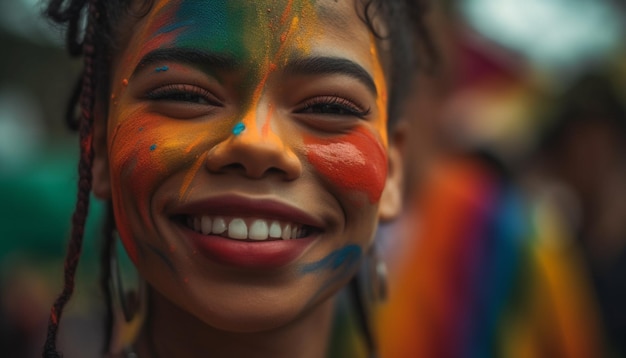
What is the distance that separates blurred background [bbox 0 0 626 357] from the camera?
2854mm

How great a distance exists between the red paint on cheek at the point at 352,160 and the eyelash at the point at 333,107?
43 mm

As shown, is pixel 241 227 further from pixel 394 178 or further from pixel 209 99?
pixel 394 178

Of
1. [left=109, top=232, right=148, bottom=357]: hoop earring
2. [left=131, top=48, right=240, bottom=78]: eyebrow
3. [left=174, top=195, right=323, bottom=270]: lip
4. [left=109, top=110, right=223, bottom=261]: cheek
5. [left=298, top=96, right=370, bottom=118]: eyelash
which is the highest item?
[left=131, top=48, right=240, bottom=78]: eyebrow

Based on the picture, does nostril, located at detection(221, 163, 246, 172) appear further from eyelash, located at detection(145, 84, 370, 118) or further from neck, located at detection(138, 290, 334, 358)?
neck, located at detection(138, 290, 334, 358)

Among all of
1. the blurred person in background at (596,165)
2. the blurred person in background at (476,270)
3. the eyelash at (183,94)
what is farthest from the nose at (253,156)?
the blurred person in background at (596,165)

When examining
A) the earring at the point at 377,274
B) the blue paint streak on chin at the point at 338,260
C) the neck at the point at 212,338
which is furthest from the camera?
the earring at the point at 377,274

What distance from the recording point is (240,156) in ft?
4.61

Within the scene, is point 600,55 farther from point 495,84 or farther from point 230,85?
point 230,85

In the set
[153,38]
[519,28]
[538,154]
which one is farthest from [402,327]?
[519,28]

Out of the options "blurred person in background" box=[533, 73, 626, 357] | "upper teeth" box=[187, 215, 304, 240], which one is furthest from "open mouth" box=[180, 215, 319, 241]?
"blurred person in background" box=[533, 73, 626, 357]

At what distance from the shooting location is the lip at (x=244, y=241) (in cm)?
145

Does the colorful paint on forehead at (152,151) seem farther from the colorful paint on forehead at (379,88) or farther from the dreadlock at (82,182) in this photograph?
the colorful paint on forehead at (379,88)

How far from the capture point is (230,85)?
1480 mm

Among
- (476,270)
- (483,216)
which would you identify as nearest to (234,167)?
(476,270)
